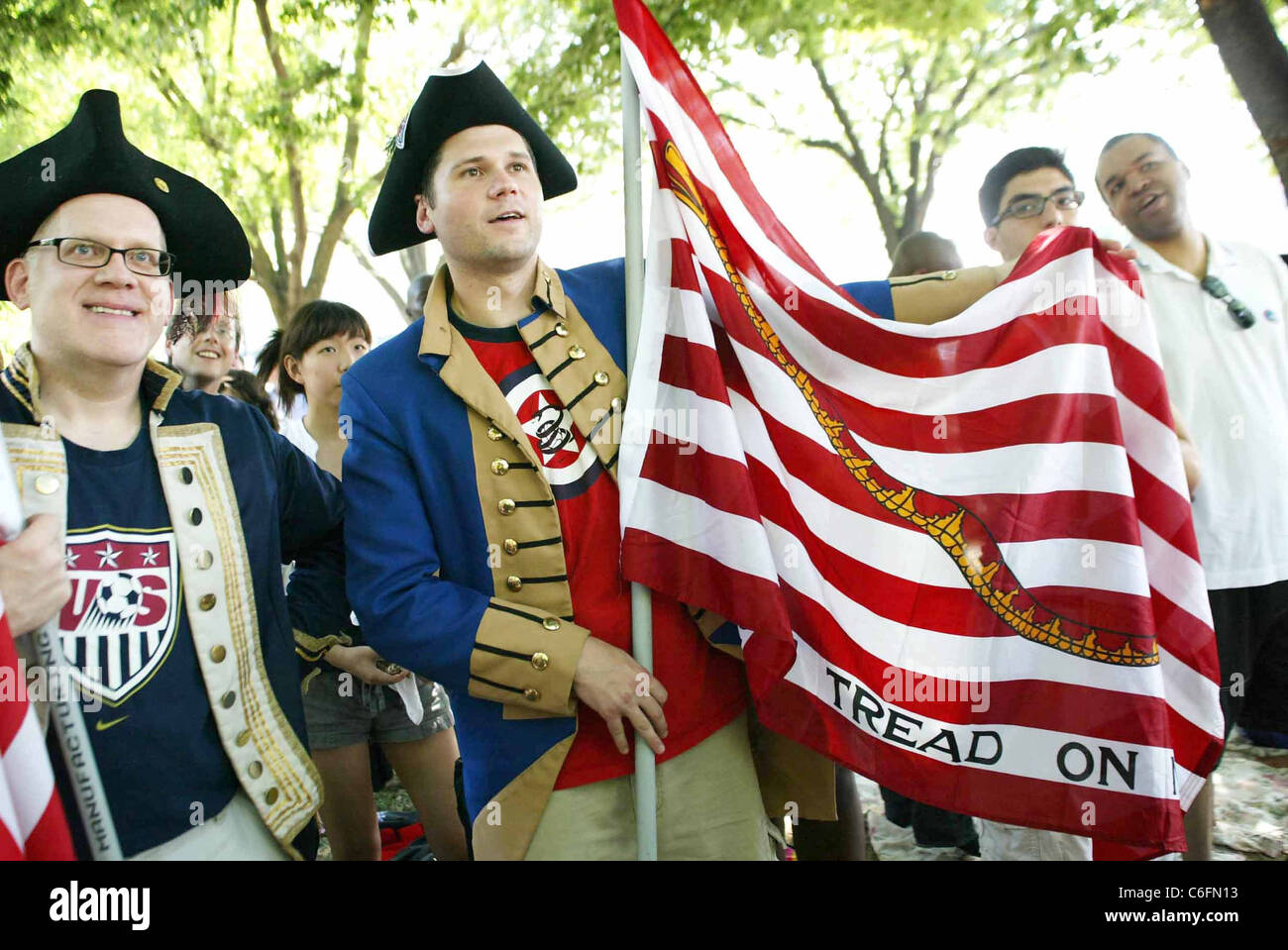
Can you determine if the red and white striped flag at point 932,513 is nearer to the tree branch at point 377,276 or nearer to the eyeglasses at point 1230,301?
the eyeglasses at point 1230,301

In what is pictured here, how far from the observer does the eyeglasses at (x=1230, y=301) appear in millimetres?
3627

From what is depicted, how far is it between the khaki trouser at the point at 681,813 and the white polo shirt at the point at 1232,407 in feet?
6.66

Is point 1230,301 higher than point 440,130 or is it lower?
lower

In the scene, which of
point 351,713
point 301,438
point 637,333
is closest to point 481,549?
point 637,333

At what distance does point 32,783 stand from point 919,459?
2100mm

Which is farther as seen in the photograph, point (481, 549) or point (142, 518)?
point (481, 549)

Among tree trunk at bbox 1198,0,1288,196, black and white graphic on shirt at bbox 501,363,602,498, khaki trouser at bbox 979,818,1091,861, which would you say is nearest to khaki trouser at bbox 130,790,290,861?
black and white graphic on shirt at bbox 501,363,602,498

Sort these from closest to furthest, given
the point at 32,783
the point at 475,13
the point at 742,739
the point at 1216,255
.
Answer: the point at 32,783
the point at 742,739
the point at 1216,255
the point at 475,13

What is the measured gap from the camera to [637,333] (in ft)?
8.43

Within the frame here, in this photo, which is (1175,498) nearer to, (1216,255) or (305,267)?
(1216,255)

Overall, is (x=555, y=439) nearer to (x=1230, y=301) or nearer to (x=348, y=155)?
(x=1230, y=301)

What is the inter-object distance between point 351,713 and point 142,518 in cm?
173
